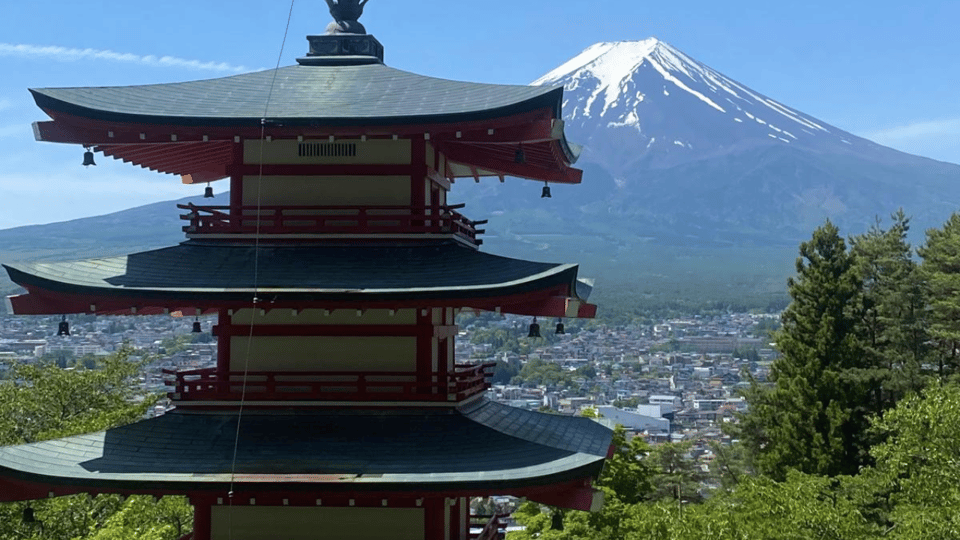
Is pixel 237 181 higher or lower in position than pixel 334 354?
higher

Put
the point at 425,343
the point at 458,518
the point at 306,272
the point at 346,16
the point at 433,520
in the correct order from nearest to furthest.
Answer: the point at 433,520 < the point at 306,272 < the point at 425,343 < the point at 458,518 < the point at 346,16

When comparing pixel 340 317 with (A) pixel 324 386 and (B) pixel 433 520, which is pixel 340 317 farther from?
(B) pixel 433 520

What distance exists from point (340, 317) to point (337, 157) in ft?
7.35

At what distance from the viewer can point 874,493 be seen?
28281 mm

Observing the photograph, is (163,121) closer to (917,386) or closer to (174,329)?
(917,386)

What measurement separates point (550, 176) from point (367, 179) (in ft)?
10.7

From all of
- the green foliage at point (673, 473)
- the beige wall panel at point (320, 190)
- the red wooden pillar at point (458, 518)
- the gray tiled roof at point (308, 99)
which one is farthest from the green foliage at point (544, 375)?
the beige wall panel at point (320, 190)

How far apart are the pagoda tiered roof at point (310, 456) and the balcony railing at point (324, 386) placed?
0.22 m

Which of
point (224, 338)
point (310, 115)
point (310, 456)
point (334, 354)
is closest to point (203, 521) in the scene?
point (310, 456)

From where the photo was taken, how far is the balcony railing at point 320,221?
13492 millimetres

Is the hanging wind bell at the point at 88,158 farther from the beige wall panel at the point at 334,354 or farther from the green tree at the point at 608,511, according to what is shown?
the green tree at the point at 608,511

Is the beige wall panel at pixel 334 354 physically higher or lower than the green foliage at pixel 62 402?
higher

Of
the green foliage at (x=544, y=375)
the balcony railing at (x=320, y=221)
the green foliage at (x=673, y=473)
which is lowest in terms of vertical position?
the green foliage at (x=544, y=375)

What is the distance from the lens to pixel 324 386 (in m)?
13.1
